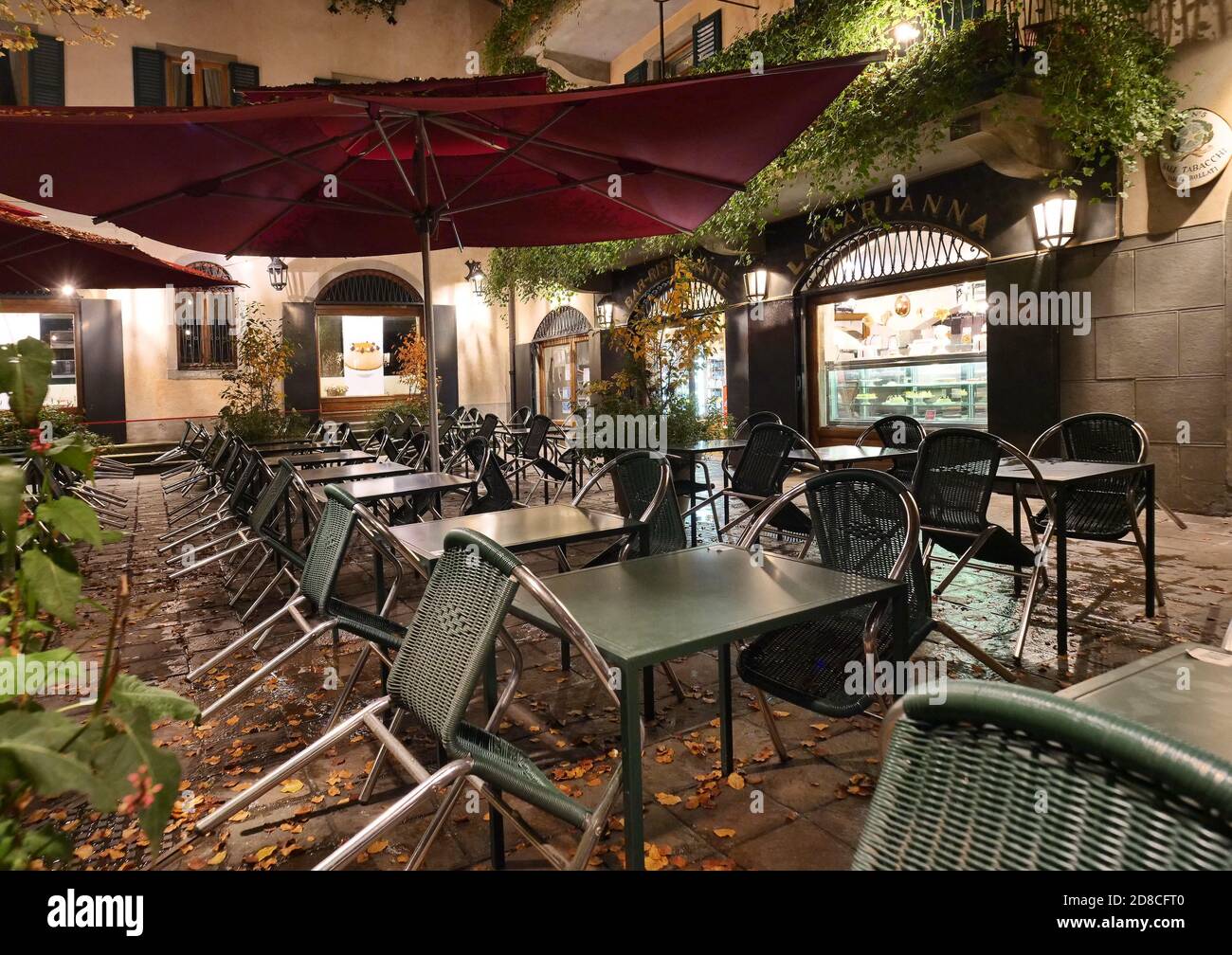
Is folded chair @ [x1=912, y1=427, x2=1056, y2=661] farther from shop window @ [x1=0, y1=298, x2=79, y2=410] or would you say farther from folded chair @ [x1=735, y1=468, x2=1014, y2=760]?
shop window @ [x1=0, y1=298, x2=79, y2=410]

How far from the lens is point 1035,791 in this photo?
0.79 m

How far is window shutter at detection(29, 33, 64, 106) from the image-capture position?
1365cm

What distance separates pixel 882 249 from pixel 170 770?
9784mm

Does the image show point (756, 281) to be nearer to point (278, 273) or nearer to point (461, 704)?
point (278, 273)

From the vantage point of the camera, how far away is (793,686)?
2174 millimetres

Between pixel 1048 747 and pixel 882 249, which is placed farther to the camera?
pixel 882 249

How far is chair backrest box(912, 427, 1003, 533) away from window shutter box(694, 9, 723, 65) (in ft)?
30.6

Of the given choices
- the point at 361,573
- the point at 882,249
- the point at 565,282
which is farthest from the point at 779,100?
the point at 565,282

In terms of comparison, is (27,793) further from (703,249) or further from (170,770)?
(703,249)

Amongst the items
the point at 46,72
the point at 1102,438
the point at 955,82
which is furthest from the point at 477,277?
the point at 1102,438

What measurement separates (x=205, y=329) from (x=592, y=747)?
50.4 feet

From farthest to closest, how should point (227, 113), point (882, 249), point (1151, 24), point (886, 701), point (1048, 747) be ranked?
point (882, 249), point (1151, 24), point (227, 113), point (886, 701), point (1048, 747)

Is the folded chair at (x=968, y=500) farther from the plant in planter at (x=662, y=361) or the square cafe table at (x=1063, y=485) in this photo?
the plant in planter at (x=662, y=361)

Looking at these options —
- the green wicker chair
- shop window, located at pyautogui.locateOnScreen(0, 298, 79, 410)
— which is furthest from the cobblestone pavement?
shop window, located at pyautogui.locateOnScreen(0, 298, 79, 410)
